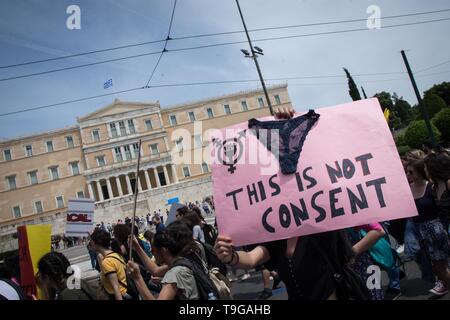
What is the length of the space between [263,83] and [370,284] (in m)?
11.8

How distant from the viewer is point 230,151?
1856 mm

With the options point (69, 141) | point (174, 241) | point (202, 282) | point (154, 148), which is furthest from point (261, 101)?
point (202, 282)

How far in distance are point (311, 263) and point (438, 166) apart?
2.11 metres

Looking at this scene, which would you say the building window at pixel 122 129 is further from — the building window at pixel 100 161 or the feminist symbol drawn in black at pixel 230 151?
the feminist symbol drawn in black at pixel 230 151

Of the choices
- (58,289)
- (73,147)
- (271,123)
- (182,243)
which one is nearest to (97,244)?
(58,289)

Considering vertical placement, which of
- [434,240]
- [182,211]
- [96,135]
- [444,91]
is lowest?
[434,240]

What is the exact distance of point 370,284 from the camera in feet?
8.34

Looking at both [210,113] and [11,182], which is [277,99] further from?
[11,182]

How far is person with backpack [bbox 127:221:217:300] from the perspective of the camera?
1975 mm

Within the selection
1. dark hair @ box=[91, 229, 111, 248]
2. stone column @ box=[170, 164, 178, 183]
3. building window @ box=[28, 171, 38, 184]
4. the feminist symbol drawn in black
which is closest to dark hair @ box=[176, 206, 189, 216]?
dark hair @ box=[91, 229, 111, 248]

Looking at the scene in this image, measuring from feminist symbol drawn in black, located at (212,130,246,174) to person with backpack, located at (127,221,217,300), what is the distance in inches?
28.5

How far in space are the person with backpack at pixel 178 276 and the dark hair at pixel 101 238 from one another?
137cm

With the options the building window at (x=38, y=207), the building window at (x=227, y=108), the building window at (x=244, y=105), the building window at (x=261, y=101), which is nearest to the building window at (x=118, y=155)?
the building window at (x=38, y=207)
